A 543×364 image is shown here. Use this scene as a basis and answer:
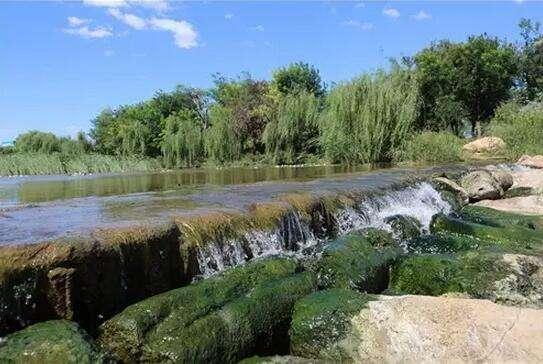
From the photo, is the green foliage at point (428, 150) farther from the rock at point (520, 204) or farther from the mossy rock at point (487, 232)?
the mossy rock at point (487, 232)

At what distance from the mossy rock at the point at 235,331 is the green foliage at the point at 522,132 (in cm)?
2248

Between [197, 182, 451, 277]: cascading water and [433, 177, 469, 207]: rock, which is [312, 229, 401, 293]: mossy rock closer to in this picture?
[197, 182, 451, 277]: cascading water

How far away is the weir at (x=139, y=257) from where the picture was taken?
15.2 ft

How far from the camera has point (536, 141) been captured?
25.0 m

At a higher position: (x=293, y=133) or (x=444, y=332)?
(x=293, y=133)

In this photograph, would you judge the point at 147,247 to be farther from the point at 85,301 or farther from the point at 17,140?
the point at 17,140

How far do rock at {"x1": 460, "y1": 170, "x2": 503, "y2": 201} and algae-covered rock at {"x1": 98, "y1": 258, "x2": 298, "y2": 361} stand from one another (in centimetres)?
1071

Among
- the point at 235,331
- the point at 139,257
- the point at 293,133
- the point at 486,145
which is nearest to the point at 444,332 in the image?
the point at 235,331

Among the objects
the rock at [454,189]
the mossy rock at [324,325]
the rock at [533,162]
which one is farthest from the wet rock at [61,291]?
the rock at [533,162]

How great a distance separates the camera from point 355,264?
652 centimetres

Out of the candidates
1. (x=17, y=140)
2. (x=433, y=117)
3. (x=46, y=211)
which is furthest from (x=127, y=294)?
(x=17, y=140)

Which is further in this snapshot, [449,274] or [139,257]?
[449,274]

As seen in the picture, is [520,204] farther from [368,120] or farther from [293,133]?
[293,133]

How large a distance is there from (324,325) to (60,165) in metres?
30.4
